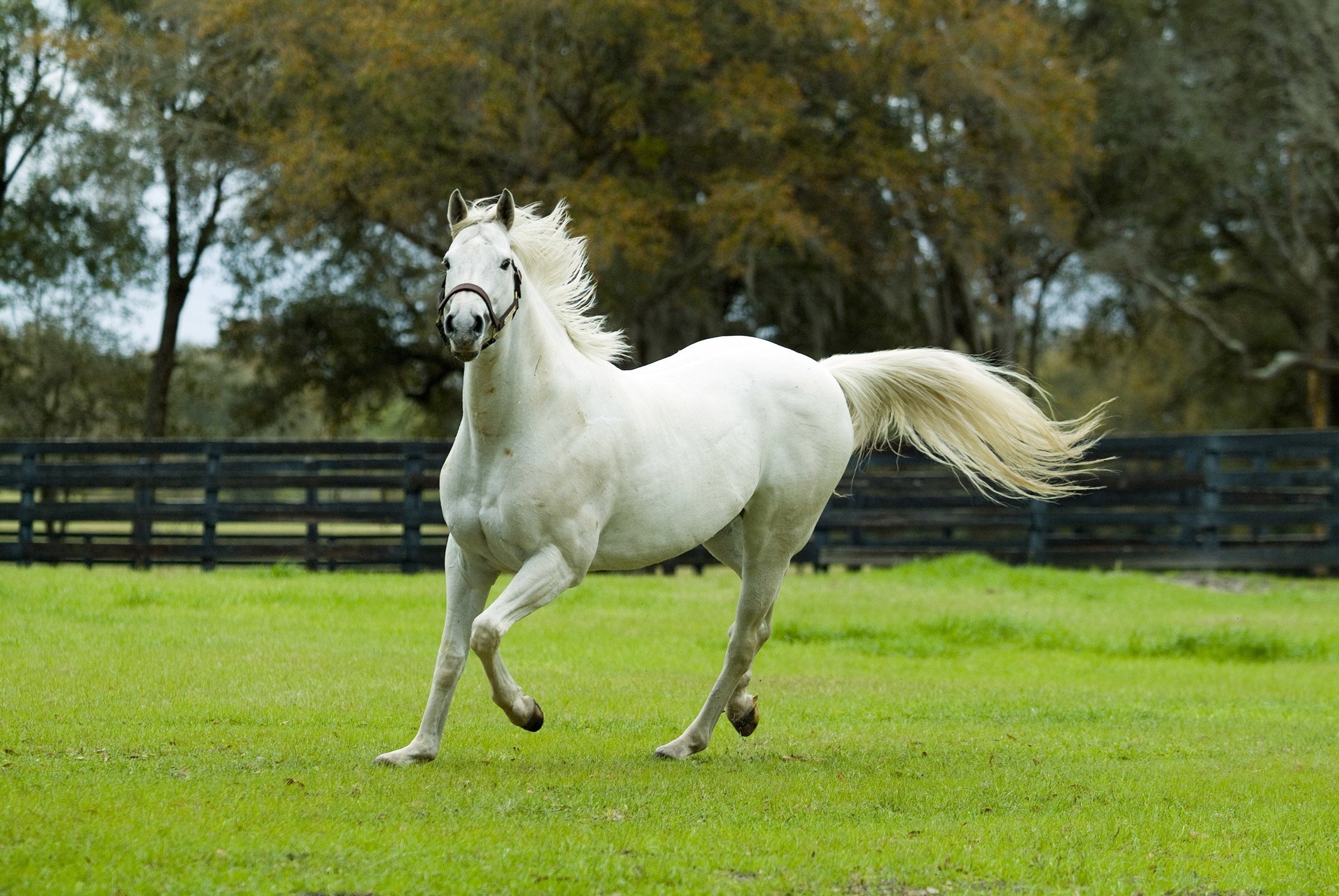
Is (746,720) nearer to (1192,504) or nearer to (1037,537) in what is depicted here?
(1037,537)

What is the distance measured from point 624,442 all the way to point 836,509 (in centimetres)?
1038

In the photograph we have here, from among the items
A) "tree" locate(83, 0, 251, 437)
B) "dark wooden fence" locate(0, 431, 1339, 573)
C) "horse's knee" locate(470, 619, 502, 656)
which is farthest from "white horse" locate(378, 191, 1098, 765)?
"tree" locate(83, 0, 251, 437)

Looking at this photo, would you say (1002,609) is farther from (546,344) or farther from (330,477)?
(546,344)

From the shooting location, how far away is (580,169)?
65.5ft

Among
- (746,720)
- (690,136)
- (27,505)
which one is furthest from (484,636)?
(690,136)

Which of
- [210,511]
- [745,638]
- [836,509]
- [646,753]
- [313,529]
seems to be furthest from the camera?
[836,509]

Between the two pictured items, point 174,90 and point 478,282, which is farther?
point 174,90

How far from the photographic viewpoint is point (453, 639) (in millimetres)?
5250

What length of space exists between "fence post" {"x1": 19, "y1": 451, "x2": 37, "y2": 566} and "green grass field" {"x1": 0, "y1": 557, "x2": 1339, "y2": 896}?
2.95 m

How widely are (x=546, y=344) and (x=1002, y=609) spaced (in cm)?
755

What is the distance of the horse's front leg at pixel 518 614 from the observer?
4.81 meters

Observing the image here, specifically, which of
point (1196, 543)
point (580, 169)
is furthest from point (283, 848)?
point (580, 169)

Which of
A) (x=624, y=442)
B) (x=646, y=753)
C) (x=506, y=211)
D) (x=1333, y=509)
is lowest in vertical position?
(x=646, y=753)

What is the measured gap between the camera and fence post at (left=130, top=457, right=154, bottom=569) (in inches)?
544
